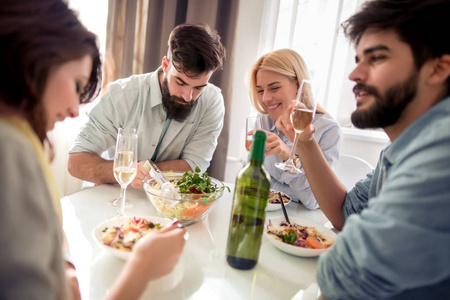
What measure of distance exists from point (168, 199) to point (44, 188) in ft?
2.04

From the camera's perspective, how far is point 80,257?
0.86 metres

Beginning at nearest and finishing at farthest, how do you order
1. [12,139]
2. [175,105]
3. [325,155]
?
[12,139]
[325,155]
[175,105]

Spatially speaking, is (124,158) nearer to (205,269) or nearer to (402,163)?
(205,269)

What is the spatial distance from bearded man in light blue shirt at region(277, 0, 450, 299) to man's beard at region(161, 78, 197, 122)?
1.09 metres

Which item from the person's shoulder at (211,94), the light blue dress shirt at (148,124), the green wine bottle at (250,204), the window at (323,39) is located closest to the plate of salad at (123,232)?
the green wine bottle at (250,204)

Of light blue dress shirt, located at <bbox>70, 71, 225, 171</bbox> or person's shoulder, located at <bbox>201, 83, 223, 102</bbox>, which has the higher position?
person's shoulder, located at <bbox>201, 83, 223, 102</bbox>

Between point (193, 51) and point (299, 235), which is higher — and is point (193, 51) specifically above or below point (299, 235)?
above

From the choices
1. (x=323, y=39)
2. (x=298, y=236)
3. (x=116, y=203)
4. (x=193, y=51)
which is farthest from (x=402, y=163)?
(x=323, y=39)

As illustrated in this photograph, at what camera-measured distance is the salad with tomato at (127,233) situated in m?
0.85

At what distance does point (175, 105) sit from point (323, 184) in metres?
1.03

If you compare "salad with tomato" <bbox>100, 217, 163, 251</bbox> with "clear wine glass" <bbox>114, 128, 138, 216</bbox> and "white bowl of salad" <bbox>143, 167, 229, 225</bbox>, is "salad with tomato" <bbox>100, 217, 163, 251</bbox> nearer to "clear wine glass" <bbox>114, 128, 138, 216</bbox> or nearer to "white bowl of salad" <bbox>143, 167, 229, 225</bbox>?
"white bowl of salad" <bbox>143, 167, 229, 225</bbox>

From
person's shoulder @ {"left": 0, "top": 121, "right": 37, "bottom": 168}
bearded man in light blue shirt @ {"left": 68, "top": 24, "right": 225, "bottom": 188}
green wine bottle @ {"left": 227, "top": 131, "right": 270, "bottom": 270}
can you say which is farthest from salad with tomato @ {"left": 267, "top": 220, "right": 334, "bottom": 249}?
bearded man in light blue shirt @ {"left": 68, "top": 24, "right": 225, "bottom": 188}

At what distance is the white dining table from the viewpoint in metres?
0.76

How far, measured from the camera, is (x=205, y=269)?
858 mm
